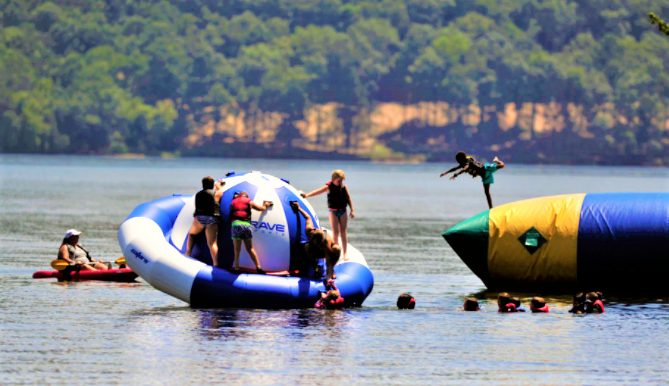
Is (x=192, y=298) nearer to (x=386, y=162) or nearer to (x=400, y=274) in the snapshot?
(x=400, y=274)

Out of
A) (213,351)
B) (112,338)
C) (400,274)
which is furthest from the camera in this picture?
(400,274)

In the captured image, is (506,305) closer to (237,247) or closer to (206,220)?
(237,247)

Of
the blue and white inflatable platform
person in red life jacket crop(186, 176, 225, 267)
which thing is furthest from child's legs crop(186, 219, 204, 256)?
the blue and white inflatable platform

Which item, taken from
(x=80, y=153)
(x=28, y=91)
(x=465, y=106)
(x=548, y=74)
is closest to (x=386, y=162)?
(x=465, y=106)

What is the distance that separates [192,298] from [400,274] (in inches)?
312

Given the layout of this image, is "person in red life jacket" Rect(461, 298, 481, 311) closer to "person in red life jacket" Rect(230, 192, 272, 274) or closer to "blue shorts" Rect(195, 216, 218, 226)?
"person in red life jacket" Rect(230, 192, 272, 274)

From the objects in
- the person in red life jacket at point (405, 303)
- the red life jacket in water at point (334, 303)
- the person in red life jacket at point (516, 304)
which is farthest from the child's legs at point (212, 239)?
the person in red life jacket at point (516, 304)

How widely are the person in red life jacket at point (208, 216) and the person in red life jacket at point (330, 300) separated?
1869 mm

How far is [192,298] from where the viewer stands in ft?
66.3

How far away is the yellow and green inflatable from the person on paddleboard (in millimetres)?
7187

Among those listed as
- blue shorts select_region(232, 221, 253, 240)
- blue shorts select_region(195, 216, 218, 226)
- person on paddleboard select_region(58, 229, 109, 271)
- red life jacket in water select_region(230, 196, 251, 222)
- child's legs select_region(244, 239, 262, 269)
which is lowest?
person on paddleboard select_region(58, 229, 109, 271)

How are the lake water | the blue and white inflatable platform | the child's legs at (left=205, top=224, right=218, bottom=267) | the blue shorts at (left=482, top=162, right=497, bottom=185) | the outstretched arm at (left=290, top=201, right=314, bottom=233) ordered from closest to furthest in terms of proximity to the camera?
the lake water < the blue and white inflatable platform < the child's legs at (left=205, top=224, right=218, bottom=267) < the outstretched arm at (left=290, top=201, right=314, bottom=233) < the blue shorts at (left=482, top=162, right=497, bottom=185)

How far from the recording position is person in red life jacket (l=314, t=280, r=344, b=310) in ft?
66.5

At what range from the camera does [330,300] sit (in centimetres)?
2028
